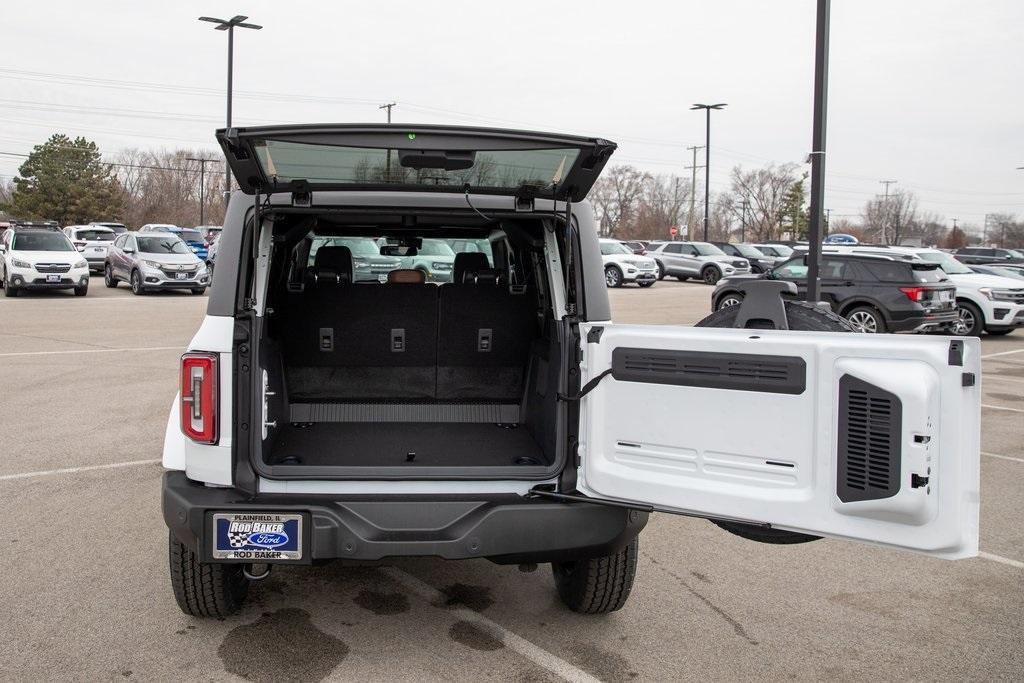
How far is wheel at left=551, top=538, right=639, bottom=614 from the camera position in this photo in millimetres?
3854

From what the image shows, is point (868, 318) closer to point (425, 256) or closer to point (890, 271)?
point (890, 271)

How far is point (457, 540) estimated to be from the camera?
3311 mm

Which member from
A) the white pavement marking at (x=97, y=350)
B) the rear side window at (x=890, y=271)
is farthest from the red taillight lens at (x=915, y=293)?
the white pavement marking at (x=97, y=350)

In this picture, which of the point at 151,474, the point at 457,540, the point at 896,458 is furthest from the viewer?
the point at 151,474

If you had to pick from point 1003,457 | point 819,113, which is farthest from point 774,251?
point 1003,457

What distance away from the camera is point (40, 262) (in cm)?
2120

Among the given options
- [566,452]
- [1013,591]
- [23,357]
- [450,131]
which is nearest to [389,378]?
[566,452]

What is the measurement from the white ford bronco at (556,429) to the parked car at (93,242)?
2974 cm

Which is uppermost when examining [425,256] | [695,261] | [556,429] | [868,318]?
[695,261]

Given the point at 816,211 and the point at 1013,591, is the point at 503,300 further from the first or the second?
the point at 816,211

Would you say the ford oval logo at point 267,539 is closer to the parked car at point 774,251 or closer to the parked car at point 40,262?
the parked car at point 40,262

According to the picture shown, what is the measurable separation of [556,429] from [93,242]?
3169 cm

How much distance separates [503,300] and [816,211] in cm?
678

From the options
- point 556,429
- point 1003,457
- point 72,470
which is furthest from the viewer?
point 1003,457
